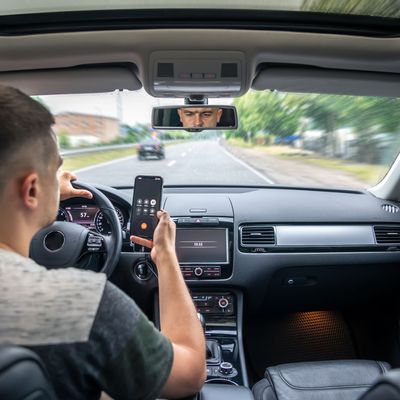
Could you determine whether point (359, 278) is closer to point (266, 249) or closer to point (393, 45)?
point (266, 249)

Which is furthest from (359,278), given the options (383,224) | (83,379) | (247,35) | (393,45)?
(83,379)

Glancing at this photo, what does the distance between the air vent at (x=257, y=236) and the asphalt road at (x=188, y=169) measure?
2.37ft

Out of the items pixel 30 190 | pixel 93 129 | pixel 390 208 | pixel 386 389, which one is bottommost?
pixel 386 389

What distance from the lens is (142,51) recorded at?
259 centimetres

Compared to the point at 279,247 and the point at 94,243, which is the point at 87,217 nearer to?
the point at 94,243

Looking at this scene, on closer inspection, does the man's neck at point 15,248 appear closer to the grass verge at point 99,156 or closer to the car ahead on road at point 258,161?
the car ahead on road at point 258,161

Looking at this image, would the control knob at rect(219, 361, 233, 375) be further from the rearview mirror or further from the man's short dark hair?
the man's short dark hair

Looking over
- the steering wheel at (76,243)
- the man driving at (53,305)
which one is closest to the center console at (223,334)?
the steering wheel at (76,243)

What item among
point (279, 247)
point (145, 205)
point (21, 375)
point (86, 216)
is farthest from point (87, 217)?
point (21, 375)

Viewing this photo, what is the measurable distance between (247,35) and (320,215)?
173 cm

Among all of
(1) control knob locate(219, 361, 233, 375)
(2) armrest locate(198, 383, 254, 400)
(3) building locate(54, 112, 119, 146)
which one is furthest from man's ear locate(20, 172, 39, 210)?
(3) building locate(54, 112, 119, 146)

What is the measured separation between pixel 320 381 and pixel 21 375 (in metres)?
2.10

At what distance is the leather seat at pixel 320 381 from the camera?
2.58m

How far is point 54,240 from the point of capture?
286cm
